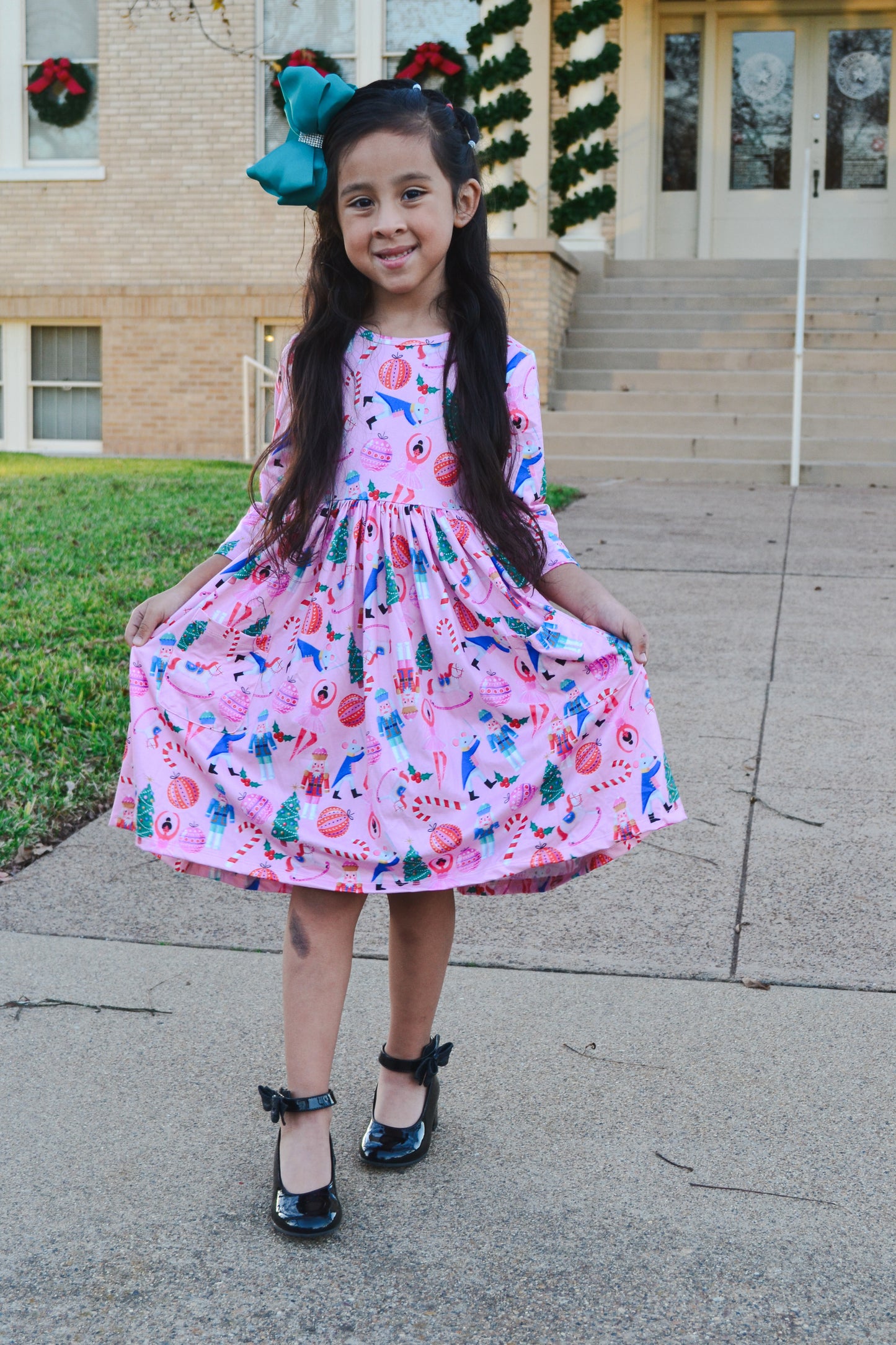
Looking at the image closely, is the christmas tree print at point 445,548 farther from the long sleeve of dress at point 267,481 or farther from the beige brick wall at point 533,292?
the beige brick wall at point 533,292

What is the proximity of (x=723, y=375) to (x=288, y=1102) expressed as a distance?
34.4 ft

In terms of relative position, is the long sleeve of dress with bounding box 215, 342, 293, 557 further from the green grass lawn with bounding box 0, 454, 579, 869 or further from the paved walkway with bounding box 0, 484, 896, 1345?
the green grass lawn with bounding box 0, 454, 579, 869

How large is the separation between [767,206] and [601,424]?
4975 millimetres

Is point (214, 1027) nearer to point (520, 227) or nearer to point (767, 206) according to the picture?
point (520, 227)

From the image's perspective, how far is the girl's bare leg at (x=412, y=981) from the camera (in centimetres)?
225

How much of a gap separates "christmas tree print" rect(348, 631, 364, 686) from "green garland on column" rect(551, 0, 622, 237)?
40.8ft

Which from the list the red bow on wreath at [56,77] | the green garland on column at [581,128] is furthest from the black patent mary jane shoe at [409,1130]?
the red bow on wreath at [56,77]

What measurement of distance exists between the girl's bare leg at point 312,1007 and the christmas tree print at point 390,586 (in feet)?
1.46

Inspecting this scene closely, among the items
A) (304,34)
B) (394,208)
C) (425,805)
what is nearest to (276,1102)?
(425,805)

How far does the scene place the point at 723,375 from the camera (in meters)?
11.8

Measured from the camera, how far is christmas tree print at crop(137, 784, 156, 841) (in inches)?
83.7

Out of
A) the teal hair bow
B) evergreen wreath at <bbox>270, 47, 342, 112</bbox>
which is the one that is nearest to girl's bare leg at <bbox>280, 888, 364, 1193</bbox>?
the teal hair bow

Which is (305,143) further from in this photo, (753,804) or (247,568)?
(753,804)

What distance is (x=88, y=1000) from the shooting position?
2.77m
